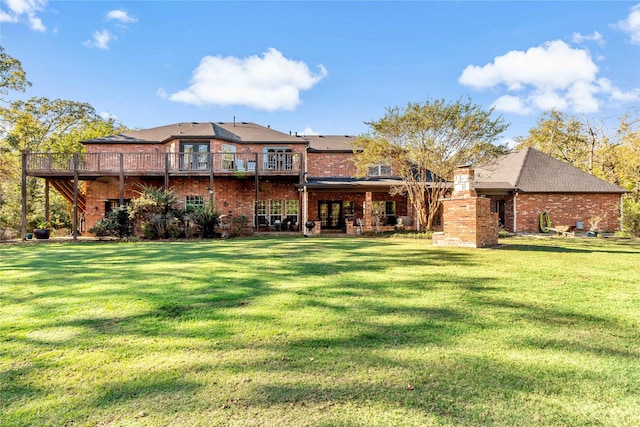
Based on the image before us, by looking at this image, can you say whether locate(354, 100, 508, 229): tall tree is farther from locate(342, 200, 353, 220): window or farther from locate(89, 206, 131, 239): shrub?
locate(89, 206, 131, 239): shrub

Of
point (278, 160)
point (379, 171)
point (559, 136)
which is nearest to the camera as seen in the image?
point (278, 160)

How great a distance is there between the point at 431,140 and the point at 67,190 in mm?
20243

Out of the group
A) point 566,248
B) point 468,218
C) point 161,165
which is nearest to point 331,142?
point 161,165

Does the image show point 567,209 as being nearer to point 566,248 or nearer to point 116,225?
point 566,248

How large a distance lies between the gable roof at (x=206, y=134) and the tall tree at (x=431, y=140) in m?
5.79

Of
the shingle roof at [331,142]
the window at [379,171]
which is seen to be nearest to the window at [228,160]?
the shingle roof at [331,142]

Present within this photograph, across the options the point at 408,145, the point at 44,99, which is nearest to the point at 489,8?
the point at 408,145

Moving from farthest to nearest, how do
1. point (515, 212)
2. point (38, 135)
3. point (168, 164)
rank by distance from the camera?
point (38, 135), point (515, 212), point (168, 164)

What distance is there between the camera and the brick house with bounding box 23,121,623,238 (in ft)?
59.1

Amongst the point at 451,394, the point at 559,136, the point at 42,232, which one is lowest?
the point at 451,394

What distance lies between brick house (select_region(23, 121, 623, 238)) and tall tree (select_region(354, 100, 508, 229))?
6.47ft

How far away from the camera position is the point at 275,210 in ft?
66.7

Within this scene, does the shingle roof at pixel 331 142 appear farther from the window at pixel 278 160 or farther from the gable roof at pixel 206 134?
the window at pixel 278 160

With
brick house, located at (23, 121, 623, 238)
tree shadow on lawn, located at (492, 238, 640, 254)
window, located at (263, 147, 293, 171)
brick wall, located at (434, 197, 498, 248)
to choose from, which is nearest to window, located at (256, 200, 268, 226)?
brick house, located at (23, 121, 623, 238)
